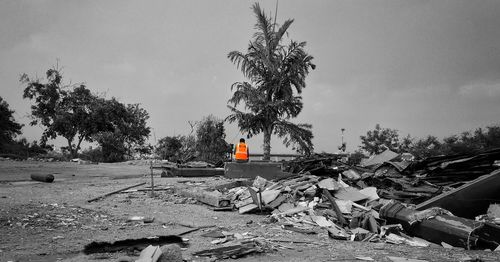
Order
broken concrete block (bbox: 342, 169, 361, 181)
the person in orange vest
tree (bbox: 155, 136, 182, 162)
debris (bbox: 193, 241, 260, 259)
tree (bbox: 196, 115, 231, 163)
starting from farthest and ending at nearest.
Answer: tree (bbox: 155, 136, 182, 162) < tree (bbox: 196, 115, 231, 163) < the person in orange vest < broken concrete block (bbox: 342, 169, 361, 181) < debris (bbox: 193, 241, 260, 259)

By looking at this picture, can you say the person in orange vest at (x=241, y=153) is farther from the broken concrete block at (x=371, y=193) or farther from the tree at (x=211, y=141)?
the tree at (x=211, y=141)

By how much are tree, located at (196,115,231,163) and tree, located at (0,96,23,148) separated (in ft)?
67.0

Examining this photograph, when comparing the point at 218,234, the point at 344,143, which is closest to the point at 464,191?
the point at 218,234

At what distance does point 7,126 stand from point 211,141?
2294 centimetres

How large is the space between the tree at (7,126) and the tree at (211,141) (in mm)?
20416

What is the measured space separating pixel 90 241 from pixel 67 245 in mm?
274

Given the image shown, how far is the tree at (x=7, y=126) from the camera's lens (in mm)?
32844

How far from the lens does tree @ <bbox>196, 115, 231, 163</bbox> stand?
2425cm

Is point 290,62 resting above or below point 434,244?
above

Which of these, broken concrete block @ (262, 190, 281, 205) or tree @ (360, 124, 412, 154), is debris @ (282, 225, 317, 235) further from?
tree @ (360, 124, 412, 154)

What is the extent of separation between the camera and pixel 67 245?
4336 mm

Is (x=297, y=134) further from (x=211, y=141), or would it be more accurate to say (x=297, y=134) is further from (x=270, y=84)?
(x=211, y=141)

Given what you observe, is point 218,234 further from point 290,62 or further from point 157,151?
point 157,151

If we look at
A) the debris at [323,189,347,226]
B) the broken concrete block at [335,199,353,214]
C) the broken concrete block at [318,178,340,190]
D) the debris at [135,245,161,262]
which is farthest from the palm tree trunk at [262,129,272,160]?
the debris at [135,245,161,262]
